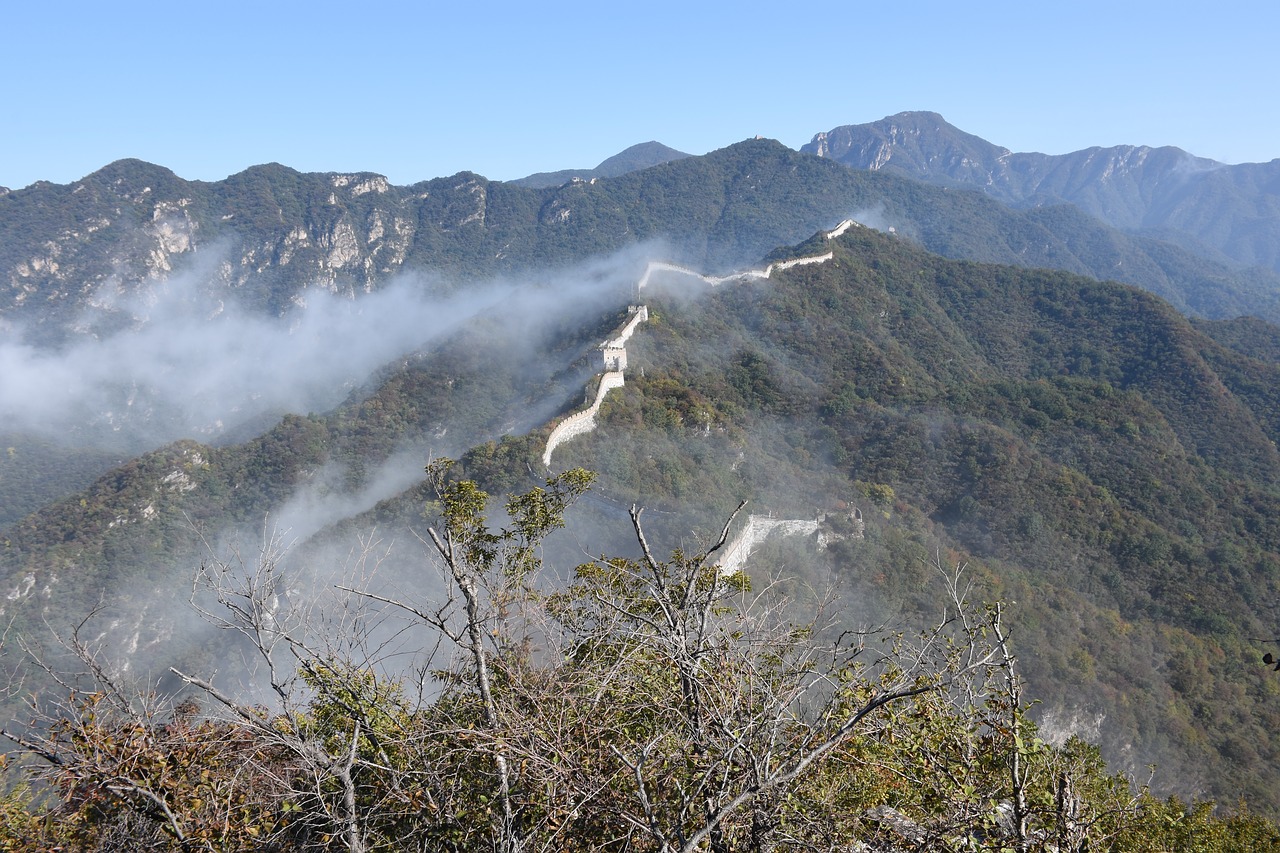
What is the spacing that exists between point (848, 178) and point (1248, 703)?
528ft

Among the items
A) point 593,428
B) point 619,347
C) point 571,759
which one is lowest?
point 593,428

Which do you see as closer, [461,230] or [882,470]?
[882,470]

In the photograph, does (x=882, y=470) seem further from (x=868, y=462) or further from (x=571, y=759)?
(x=571, y=759)

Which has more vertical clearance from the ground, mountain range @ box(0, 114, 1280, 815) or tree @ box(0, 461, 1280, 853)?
tree @ box(0, 461, 1280, 853)

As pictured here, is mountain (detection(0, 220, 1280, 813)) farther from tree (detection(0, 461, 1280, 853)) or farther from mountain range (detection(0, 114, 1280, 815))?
tree (detection(0, 461, 1280, 853))

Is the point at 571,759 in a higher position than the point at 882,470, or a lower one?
higher

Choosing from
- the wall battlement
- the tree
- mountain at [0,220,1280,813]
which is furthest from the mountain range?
the tree

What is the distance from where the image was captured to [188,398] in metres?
117

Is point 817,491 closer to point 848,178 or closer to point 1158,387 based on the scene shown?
point 1158,387

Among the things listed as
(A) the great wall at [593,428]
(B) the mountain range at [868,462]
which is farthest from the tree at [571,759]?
(A) the great wall at [593,428]

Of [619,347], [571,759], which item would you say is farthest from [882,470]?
[571,759]

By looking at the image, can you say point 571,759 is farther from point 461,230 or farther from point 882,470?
point 461,230

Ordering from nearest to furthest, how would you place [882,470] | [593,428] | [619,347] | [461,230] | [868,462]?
[593,428], [619,347], [882,470], [868,462], [461,230]

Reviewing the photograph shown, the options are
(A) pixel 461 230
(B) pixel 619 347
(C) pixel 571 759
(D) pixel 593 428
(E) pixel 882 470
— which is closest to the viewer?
(C) pixel 571 759
